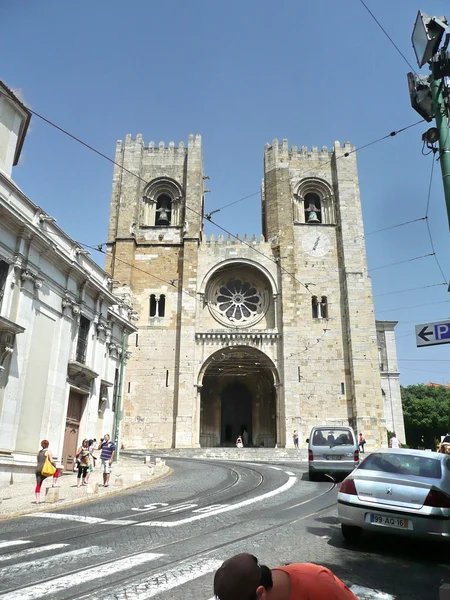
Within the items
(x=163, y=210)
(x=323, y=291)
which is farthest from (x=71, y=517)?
(x=163, y=210)

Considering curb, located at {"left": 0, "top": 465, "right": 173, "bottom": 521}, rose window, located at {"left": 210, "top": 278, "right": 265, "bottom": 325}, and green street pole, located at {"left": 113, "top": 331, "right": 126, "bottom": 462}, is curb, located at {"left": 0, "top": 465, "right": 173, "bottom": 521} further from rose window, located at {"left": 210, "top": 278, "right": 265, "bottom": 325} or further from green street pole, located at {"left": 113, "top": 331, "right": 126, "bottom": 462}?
rose window, located at {"left": 210, "top": 278, "right": 265, "bottom": 325}

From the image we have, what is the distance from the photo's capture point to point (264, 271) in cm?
3325

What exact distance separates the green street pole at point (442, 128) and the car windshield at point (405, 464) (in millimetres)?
2951

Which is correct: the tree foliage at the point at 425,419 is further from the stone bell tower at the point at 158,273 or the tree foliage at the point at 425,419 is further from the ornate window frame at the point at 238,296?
the stone bell tower at the point at 158,273

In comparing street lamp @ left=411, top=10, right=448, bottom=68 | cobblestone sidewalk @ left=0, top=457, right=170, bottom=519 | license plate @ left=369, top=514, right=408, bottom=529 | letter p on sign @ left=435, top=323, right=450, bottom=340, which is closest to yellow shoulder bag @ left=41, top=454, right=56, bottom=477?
cobblestone sidewalk @ left=0, top=457, right=170, bottom=519

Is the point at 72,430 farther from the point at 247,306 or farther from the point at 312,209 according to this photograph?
the point at 312,209

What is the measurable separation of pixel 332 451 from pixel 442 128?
9198mm

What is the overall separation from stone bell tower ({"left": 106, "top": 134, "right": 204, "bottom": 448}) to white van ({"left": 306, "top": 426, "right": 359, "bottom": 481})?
16.7 meters

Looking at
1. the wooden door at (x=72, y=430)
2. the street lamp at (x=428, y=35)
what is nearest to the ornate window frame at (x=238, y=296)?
the wooden door at (x=72, y=430)

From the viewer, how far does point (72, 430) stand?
17.2m

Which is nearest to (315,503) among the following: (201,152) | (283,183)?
(283,183)

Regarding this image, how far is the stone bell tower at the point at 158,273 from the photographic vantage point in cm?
2984

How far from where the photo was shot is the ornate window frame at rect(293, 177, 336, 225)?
35188 mm

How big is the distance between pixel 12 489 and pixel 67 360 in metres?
5.33
